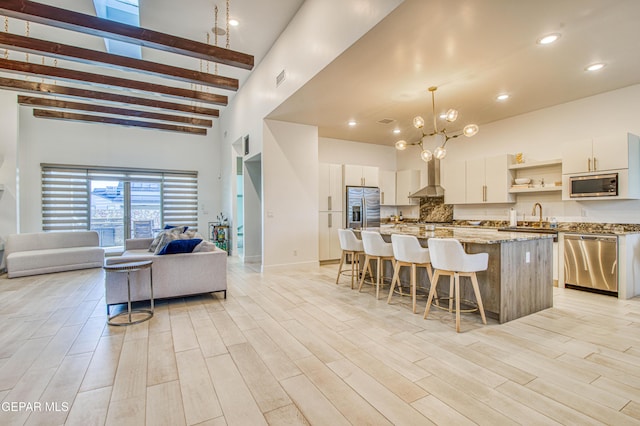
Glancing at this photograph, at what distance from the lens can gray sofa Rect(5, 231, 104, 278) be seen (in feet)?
17.7

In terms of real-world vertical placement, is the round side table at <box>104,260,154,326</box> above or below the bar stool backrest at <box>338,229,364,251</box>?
below

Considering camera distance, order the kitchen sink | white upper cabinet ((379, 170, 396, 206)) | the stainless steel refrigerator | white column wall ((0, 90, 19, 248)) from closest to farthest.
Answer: the kitchen sink → white column wall ((0, 90, 19, 248)) → the stainless steel refrigerator → white upper cabinet ((379, 170, 396, 206))

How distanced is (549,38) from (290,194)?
437 centimetres

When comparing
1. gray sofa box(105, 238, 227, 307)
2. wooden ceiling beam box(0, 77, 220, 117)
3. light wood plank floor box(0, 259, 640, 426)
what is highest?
wooden ceiling beam box(0, 77, 220, 117)

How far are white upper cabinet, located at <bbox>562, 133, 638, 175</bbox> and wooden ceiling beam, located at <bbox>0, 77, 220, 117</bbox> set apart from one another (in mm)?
5921

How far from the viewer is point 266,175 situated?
576 cm

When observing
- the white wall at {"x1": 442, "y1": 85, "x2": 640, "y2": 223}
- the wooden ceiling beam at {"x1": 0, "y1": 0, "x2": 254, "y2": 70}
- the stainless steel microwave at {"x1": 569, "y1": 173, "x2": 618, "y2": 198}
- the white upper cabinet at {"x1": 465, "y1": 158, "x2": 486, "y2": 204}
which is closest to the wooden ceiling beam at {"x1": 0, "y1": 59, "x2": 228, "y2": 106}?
the wooden ceiling beam at {"x1": 0, "y1": 0, "x2": 254, "y2": 70}

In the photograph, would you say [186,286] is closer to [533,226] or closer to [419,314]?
[419,314]

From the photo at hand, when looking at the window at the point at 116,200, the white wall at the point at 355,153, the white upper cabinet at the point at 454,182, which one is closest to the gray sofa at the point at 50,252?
the window at the point at 116,200

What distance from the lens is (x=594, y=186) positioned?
450cm

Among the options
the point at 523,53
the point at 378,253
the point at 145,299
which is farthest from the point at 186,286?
the point at 523,53

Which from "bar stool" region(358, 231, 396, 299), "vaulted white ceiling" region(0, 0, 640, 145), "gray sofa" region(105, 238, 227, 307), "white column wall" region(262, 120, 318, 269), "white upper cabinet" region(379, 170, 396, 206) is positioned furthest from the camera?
"white upper cabinet" region(379, 170, 396, 206)

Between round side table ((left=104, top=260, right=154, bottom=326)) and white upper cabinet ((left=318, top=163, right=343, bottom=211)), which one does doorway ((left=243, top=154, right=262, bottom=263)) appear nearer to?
white upper cabinet ((left=318, top=163, right=343, bottom=211))

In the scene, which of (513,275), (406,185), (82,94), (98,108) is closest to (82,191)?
(98,108)
